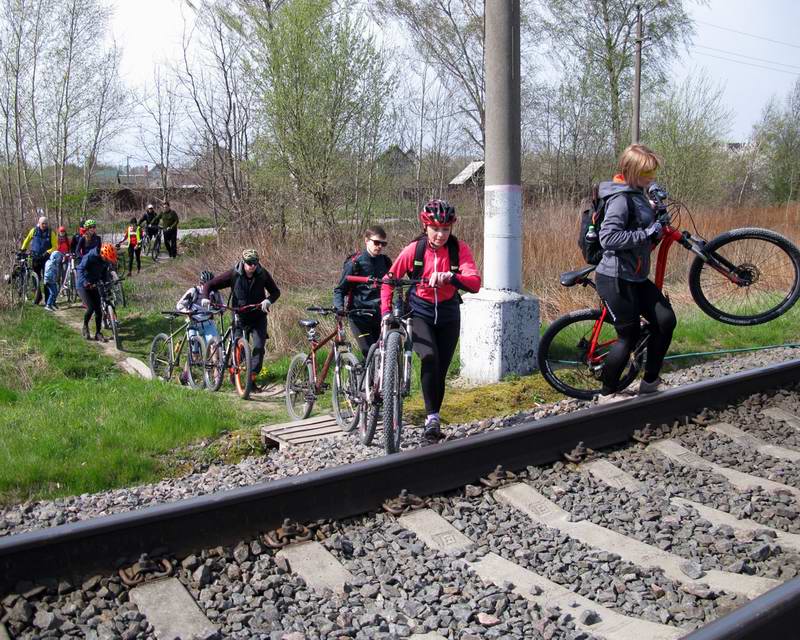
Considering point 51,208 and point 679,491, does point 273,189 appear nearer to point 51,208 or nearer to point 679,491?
point 51,208

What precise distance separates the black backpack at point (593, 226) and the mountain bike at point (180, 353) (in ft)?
19.5

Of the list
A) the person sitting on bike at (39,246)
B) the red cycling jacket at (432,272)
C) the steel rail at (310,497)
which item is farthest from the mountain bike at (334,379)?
the person sitting on bike at (39,246)

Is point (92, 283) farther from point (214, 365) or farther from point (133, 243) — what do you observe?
point (133, 243)

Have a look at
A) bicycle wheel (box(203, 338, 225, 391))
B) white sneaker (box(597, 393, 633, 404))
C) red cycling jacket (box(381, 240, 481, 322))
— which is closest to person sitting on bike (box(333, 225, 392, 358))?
red cycling jacket (box(381, 240, 481, 322))

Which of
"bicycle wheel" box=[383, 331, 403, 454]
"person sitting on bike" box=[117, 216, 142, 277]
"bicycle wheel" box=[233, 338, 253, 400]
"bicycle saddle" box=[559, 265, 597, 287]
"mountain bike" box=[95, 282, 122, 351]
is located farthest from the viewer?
"person sitting on bike" box=[117, 216, 142, 277]

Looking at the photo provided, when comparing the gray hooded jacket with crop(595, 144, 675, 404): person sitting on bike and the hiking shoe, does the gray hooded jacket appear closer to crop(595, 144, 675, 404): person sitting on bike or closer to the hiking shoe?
crop(595, 144, 675, 404): person sitting on bike

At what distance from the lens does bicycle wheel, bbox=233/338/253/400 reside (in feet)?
31.0

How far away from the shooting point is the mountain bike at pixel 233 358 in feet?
31.3

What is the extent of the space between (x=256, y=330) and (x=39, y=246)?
1169 cm

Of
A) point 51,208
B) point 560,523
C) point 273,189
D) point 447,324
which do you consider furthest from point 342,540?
point 51,208

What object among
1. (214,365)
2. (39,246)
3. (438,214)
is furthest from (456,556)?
(39,246)

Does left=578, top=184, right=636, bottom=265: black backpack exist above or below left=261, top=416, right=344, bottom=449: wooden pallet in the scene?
above

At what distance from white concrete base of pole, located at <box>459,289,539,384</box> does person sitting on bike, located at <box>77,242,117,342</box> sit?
10041 mm

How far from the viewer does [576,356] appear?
769cm
